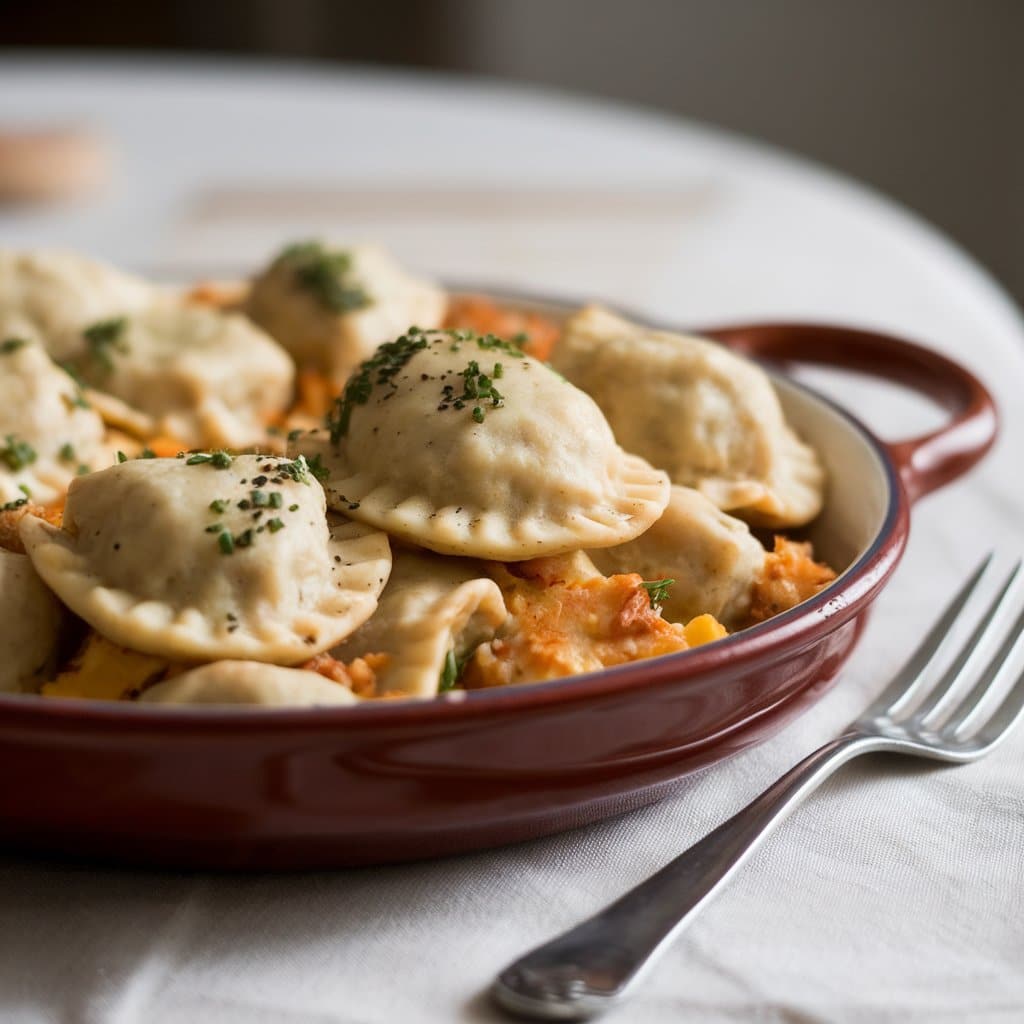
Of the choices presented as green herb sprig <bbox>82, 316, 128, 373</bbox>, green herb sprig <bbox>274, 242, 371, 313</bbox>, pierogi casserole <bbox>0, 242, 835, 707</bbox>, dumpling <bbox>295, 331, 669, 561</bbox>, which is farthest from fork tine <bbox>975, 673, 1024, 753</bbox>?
green herb sprig <bbox>82, 316, 128, 373</bbox>

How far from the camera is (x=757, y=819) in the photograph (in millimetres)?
2027

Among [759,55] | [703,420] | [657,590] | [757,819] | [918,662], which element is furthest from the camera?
[759,55]

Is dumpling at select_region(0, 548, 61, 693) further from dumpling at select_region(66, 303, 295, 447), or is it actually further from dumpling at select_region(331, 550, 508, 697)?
dumpling at select_region(66, 303, 295, 447)

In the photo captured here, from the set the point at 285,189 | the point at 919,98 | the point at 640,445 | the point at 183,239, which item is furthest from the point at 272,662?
the point at 919,98

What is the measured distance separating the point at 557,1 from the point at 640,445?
27.5 ft

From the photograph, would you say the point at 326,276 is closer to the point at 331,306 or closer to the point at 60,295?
the point at 331,306

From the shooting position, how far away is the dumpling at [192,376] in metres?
3.06

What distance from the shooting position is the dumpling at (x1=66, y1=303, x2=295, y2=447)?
3064mm

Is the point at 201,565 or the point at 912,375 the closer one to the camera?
the point at 201,565

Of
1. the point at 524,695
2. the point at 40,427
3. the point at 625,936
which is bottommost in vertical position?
the point at 40,427

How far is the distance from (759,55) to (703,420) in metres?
7.95

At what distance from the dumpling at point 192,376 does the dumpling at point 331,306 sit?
10 centimetres

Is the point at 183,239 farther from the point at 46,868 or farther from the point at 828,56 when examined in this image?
the point at 828,56

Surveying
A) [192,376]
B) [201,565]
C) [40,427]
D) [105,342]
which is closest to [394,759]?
[201,565]
